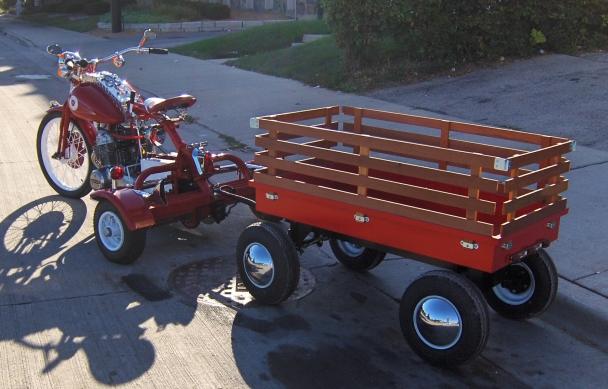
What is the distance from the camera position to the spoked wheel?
6887mm

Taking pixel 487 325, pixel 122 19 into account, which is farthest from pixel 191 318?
pixel 122 19

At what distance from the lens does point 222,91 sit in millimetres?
12789

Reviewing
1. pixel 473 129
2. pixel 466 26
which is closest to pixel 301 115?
pixel 473 129

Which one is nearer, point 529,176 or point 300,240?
point 529,176

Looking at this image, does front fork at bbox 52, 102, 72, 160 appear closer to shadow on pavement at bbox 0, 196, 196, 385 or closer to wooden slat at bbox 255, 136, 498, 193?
shadow on pavement at bbox 0, 196, 196, 385

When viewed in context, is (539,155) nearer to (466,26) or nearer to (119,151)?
(119,151)

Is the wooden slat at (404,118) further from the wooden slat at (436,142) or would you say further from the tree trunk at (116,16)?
the tree trunk at (116,16)

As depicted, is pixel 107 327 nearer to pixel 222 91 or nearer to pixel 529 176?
pixel 529 176

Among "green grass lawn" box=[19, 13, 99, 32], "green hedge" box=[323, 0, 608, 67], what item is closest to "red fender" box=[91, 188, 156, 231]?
"green hedge" box=[323, 0, 608, 67]

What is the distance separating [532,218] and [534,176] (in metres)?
0.27

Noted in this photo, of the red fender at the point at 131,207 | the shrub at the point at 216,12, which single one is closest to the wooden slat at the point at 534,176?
the red fender at the point at 131,207

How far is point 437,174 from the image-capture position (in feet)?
12.9

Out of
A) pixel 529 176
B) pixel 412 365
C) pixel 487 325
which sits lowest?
pixel 412 365

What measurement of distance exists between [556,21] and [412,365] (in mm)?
9874
